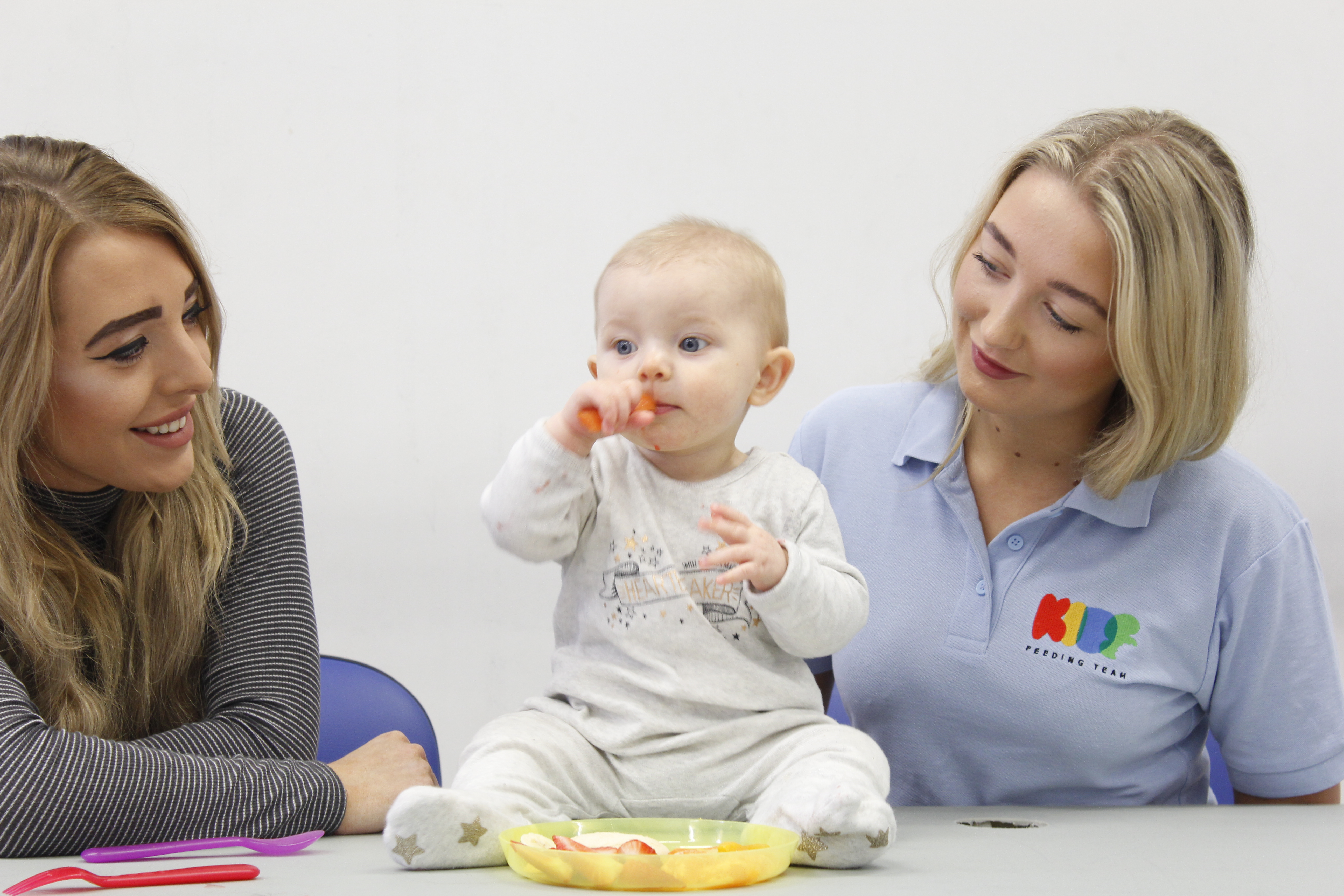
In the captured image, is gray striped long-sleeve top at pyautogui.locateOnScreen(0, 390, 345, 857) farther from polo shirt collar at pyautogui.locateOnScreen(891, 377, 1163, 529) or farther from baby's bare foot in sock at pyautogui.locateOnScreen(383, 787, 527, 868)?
polo shirt collar at pyautogui.locateOnScreen(891, 377, 1163, 529)

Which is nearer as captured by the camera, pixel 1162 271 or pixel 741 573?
pixel 741 573

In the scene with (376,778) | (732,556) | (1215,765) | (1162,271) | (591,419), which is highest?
(1162,271)

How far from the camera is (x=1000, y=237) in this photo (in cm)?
122

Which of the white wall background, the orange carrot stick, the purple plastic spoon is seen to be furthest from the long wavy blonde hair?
the white wall background

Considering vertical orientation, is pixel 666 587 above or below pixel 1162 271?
below

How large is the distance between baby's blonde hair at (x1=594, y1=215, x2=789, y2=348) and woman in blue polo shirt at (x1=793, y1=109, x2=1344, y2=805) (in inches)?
9.8

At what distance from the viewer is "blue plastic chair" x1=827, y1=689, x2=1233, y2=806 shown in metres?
1.52

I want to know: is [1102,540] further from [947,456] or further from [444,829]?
[444,829]

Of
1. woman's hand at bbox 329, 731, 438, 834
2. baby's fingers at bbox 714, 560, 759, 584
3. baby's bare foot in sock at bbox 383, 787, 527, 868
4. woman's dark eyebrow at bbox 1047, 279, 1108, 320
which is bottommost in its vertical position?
woman's hand at bbox 329, 731, 438, 834

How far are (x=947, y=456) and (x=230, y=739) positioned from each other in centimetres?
86

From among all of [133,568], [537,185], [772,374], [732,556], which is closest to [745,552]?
[732,556]

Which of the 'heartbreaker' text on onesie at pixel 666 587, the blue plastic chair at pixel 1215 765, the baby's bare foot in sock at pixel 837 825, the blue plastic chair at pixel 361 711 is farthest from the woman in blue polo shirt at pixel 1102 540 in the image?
the blue plastic chair at pixel 361 711

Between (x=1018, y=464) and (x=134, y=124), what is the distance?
190cm

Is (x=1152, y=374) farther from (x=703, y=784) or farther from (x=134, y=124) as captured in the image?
(x=134, y=124)
